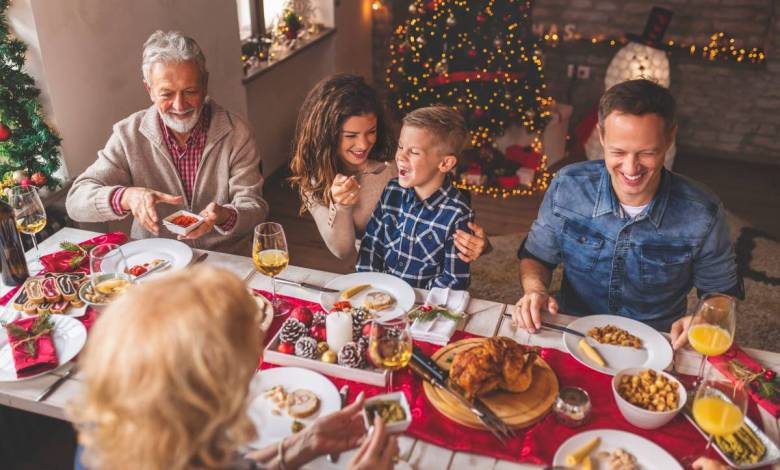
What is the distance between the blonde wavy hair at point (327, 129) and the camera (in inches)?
88.4

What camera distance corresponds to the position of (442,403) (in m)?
1.45

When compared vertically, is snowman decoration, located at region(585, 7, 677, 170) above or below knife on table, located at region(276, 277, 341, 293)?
above

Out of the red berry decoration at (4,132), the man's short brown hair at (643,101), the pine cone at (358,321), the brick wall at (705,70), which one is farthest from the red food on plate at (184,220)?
the brick wall at (705,70)

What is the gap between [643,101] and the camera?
180 centimetres

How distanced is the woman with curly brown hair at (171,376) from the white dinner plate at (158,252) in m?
1.10

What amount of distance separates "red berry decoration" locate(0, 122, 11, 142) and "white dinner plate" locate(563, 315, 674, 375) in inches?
85.3

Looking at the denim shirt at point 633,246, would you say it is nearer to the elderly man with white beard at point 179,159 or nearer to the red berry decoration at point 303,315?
the red berry decoration at point 303,315

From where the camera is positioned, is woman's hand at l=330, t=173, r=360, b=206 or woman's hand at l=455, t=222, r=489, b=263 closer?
woman's hand at l=455, t=222, r=489, b=263

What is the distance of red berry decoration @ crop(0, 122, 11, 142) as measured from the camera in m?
2.45

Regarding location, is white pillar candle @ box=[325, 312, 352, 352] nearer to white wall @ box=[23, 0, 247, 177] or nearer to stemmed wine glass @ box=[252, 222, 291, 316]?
stemmed wine glass @ box=[252, 222, 291, 316]

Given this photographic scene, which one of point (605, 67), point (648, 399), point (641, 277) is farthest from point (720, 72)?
point (648, 399)

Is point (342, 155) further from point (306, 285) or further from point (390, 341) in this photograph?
point (390, 341)

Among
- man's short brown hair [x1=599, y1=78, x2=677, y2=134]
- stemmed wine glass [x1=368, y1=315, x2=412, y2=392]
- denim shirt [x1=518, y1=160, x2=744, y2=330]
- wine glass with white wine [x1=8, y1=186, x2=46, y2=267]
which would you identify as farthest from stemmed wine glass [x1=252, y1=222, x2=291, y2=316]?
man's short brown hair [x1=599, y1=78, x2=677, y2=134]

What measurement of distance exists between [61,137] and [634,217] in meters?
2.23
